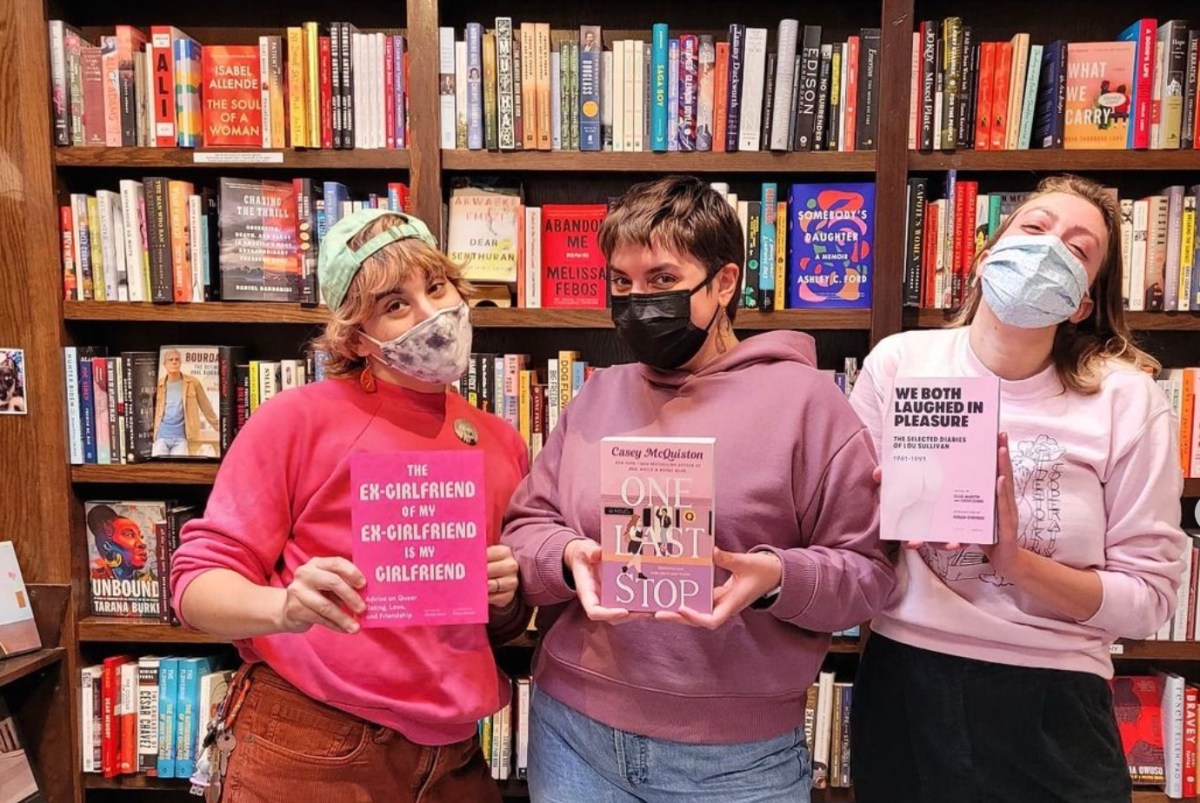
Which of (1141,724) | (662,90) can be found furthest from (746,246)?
(1141,724)

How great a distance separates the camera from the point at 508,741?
201 cm

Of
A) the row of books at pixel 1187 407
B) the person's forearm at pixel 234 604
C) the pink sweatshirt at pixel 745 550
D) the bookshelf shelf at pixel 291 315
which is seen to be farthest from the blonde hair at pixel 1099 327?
the person's forearm at pixel 234 604

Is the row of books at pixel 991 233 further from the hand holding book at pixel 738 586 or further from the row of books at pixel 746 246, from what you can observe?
the hand holding book at pixel 738 586

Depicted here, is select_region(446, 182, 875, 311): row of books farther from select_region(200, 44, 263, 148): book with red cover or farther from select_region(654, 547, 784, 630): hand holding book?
select_region(654, 547, 784, 630): hand holding book

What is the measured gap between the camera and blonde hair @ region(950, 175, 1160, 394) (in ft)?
3.91

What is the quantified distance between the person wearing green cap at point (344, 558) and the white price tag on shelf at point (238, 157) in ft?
2.85

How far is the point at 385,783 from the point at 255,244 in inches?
54.2

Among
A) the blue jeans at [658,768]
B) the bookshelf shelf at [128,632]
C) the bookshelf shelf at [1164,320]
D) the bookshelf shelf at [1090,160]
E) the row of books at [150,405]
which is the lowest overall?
the bookshelf shelf at [128,632]

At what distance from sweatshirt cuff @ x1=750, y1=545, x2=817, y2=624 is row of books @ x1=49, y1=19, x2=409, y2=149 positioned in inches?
56.1

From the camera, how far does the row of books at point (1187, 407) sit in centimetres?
191

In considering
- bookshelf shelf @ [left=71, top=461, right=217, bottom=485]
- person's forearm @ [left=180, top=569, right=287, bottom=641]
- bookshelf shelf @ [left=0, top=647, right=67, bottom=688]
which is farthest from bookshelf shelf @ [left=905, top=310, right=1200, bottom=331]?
bookshelf shelf @ [left=0, top=647, right=67, bottom=688]

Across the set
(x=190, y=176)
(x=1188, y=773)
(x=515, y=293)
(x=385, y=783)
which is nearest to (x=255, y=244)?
(x=190, y=176)

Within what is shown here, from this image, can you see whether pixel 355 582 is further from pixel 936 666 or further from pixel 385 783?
pixel 936 666

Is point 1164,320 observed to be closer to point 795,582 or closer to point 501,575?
point 795,582
